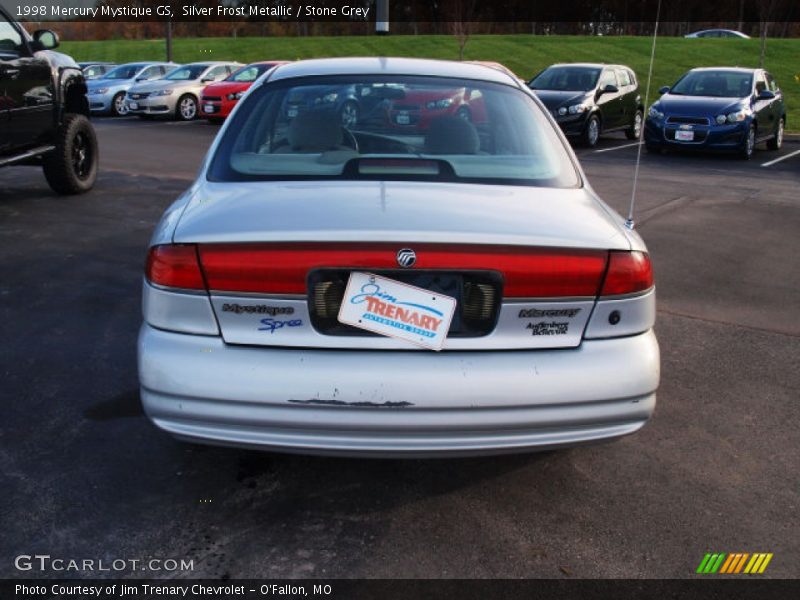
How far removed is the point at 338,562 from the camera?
9.01 feet

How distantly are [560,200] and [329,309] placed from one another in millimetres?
1020

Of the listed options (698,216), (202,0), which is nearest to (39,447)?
(698,216)

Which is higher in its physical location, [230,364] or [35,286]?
[230,364]

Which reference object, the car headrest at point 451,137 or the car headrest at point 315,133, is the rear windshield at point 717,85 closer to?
the car headrest at point 451,137

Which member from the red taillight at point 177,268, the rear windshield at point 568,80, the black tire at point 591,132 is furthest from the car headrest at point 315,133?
the rear windshield at point 568,80

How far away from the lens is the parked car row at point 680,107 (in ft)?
46.2

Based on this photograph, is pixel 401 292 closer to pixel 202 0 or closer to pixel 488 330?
pixel 488 330

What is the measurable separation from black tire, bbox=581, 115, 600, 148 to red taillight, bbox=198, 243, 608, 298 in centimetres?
1368

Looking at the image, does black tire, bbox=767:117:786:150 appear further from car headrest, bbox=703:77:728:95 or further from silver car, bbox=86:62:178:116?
silver car, bbox=86:62:178:116

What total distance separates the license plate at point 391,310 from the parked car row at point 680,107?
459 inches

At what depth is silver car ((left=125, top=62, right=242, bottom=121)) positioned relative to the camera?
20.8m

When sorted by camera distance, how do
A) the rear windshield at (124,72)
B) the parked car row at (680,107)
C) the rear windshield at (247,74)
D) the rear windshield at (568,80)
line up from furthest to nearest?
the rear windshield at (124,72) < the rear windshield at (247,74) < the rear windshield at (568,80) < the parked car row at (680,107)

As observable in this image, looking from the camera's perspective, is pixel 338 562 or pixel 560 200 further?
pixel 560 200

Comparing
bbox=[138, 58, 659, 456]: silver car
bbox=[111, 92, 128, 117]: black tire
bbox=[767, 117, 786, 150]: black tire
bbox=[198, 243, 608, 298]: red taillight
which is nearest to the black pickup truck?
bbox=[138, 58, 659, 456]: silver car
